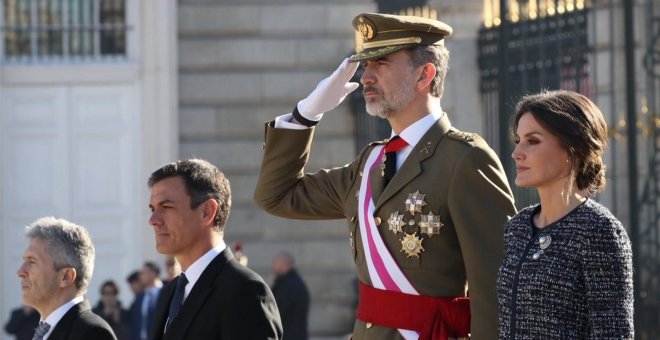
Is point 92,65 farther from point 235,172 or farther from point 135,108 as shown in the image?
point 235,172

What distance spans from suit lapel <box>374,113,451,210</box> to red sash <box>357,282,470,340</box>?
307mm

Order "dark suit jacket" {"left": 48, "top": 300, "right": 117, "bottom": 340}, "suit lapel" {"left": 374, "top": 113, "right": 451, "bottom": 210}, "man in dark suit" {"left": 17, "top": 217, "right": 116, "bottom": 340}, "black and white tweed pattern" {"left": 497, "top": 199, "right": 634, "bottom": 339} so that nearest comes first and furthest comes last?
"black and white tweed pattern" {"left": 497, "top": 199, "right": 634, "bottom": 339}, "suit lapel" {"left": 374, "top": 113, "right": 451, "bottom": 210}, "dark suit jacket" {"left": 48, "top": 300, "right": 117, "bottom": 340}, "man in dark suit" {"left": 17, "top": 217, "right": 116, "bottom": 340}

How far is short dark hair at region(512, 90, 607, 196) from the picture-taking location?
421 centimetres

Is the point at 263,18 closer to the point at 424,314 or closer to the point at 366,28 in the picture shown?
the point at 366,28

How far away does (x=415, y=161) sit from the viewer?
4883mm

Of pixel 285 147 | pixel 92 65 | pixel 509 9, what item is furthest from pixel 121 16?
pixel 285 147

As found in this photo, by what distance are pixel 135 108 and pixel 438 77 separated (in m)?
11.8

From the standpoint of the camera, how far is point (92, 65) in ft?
54.0

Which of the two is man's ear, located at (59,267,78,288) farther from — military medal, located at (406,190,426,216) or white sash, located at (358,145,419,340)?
military medal, located at (406,190,426,216)

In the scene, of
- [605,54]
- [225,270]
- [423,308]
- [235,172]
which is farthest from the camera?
[235,172]

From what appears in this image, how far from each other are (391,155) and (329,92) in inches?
14.1

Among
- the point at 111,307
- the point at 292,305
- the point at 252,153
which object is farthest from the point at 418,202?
the point at 252,153

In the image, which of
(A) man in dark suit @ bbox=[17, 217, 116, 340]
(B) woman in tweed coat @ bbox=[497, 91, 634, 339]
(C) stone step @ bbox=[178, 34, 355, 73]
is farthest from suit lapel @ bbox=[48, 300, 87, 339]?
(C) stone step @ bbox=[178, 34, 355, 73]

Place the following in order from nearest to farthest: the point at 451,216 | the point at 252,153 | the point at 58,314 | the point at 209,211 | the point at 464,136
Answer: the point at 451,216 → the point at 464,136 → the point at 209,211 → the point at 58,314 → the point at 252,153
